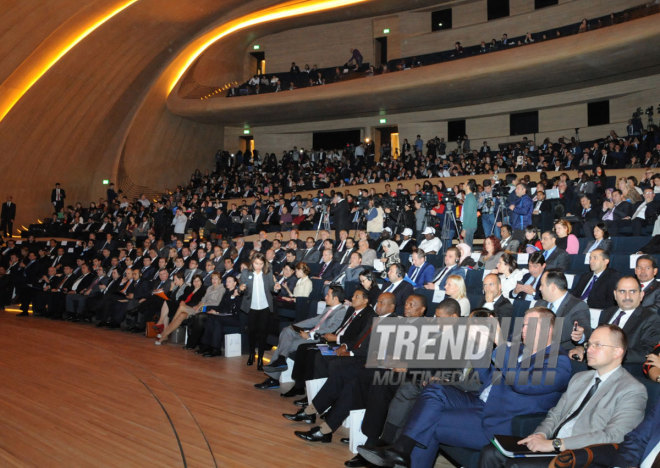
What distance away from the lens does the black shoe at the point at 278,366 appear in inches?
221

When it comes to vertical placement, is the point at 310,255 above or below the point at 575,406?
above

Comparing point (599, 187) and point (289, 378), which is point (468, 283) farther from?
point (599, 187)

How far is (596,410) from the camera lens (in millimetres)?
2729

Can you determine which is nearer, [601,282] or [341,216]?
[601,282]

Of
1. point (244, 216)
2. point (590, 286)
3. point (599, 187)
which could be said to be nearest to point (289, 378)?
point (590, 286)

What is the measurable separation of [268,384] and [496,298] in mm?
2349

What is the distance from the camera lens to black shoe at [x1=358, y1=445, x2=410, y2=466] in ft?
10.3

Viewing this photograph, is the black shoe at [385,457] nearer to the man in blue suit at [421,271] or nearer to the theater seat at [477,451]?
the theater seat at [477,451]

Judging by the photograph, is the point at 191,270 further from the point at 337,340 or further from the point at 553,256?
the point at 553,256

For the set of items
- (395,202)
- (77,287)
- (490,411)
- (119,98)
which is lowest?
(490,411)

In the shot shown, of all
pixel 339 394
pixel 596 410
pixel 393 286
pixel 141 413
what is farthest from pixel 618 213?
pixel 141 413

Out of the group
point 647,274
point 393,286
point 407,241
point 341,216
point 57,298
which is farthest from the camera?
point 341,216

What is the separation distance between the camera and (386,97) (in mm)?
17859

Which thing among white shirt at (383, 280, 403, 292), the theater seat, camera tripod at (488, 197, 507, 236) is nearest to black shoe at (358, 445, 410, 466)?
the theater seat
